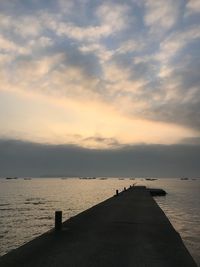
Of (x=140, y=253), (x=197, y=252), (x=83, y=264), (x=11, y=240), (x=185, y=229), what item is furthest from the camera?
(x=185, y=229)

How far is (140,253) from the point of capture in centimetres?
1152

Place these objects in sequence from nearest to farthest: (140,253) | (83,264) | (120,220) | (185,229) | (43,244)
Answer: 1. (83,264)
2. (140,253)
3. (43,244)
4. (120,220)
5. (185,229)

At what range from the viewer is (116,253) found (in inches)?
446

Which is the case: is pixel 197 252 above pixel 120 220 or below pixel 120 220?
below

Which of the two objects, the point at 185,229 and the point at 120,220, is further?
the point at 185,229

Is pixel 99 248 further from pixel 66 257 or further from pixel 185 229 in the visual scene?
pixel 185 229

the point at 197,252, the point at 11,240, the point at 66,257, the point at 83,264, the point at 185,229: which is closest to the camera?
the point at 83,264

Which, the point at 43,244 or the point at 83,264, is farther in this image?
the point at 43,244

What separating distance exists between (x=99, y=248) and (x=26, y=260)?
279 cm

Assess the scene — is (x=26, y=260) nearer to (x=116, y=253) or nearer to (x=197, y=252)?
(x=116, y=253)

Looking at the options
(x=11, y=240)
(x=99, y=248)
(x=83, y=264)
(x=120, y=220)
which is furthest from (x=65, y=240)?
(x=11, y=240)

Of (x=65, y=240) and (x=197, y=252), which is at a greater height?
(x=65, y=240)

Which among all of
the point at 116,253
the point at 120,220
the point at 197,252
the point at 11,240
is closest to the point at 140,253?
the point at 116,253

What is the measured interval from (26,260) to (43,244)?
2548mm
